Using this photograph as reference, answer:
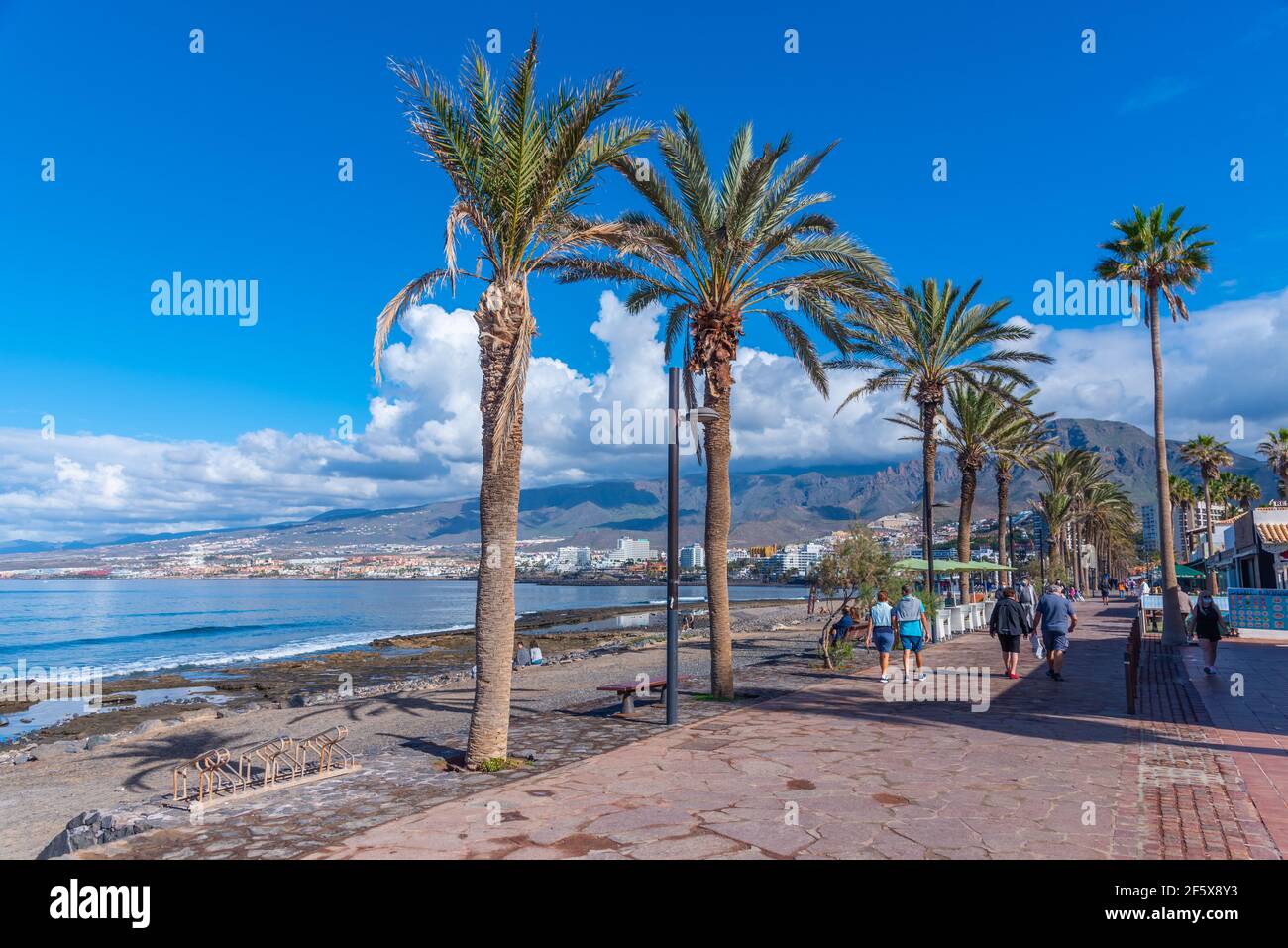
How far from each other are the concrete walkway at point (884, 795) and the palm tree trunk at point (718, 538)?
1326 mm

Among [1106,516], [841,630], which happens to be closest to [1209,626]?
[841,630]

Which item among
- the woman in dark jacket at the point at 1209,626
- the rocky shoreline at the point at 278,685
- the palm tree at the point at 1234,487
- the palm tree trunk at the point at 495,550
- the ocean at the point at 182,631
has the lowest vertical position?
the ocean at the point at 182,631

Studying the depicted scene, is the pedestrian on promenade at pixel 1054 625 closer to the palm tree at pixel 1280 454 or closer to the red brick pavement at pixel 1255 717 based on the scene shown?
the red brick pavement at pixel 1255 717

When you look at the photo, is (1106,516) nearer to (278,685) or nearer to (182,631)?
(278,685)

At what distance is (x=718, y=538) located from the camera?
12.5m

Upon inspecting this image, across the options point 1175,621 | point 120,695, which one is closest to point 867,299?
point 1175,621

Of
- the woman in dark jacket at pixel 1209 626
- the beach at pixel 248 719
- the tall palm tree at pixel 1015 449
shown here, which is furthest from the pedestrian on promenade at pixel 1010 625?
the tall palm tree at pixel 1015 449

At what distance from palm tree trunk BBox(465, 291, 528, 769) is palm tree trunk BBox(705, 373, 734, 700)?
451 cm

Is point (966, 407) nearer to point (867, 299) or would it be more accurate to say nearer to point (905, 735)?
point (867, 299)

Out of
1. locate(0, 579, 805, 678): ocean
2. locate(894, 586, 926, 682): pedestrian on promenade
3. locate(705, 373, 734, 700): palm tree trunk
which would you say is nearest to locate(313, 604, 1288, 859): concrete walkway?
locate(705, 373, 734, 700): palm tree trunk

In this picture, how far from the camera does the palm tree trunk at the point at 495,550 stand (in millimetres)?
8102

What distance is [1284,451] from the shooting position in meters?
48.2

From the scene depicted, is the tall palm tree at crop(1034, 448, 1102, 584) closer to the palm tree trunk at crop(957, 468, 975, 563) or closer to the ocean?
the palm tree trunk at crop(957, 468, 975, 563)

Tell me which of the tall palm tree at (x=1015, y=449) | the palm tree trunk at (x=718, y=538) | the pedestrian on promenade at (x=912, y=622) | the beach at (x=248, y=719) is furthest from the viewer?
the tall palm tree at (x=1015, y=449)
